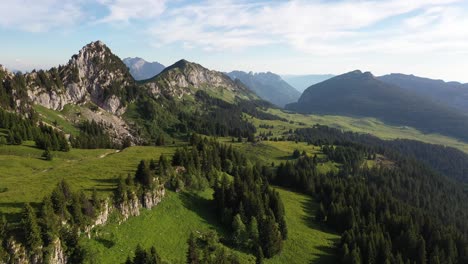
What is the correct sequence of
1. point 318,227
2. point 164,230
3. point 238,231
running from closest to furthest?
point 164,230 < point 238,231 < point 318,227

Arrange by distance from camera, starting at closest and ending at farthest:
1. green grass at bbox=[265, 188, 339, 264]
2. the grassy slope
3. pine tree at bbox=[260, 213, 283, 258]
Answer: the grassy slope < pine tree at bbox=[260, 213, 283, 258] < green grass at bbox=[265, 188, 339, 264]

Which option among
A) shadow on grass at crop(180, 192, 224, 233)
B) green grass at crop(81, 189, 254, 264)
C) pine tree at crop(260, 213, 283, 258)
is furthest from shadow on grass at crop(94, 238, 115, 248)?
pine tree at crop(260, 213, 283, 258)

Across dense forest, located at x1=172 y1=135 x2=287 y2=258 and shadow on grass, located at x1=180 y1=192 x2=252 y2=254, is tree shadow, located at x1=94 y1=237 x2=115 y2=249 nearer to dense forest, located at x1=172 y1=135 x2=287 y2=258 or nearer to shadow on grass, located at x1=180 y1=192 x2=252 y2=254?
shadow on grass, located at x1=180 y1=192 x2=252 y2=254

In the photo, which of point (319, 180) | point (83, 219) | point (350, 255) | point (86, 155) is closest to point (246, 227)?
Answer: point (350, 255)

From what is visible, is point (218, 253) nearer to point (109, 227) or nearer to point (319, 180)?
point (109, 227)

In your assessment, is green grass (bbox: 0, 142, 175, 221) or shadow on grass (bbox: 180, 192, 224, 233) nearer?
green grass (bbox: 0, 142, 175, 221)

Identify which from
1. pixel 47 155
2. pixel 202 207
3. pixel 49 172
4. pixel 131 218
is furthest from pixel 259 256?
pixel 47 155

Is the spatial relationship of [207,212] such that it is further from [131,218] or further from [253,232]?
[131,218]
